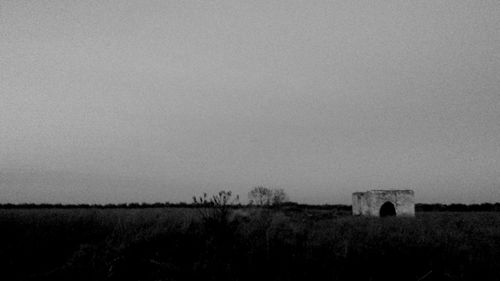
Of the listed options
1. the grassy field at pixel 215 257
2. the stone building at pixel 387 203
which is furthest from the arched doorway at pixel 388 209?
the grassy field at pixel 215 257

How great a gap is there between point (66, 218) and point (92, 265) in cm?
535

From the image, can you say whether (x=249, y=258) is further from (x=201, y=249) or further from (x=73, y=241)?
(x=73, y=241)

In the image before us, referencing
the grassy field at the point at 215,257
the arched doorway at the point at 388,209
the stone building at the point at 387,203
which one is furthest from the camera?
the arched doorway at the point at 388,209

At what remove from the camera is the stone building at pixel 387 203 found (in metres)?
31.6

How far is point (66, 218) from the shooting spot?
12.3m

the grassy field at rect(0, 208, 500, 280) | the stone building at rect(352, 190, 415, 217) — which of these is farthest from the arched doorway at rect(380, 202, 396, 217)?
the grassy field at rect(0, 208, 500, 280)

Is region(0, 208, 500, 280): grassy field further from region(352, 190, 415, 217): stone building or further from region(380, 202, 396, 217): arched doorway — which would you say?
region(380, 202, 396, 217): arched doorway

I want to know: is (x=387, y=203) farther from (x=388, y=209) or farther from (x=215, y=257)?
(x=215, y=257)

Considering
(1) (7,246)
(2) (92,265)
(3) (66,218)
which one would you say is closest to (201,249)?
(2) (92,265)

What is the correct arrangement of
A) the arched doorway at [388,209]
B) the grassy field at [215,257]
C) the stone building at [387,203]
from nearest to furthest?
the grassy field at [215,257]
the stone building at [387,203]
the arched doorway at [388,209]

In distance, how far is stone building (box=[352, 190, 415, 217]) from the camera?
31.6 meters

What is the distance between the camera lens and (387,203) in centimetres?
3297

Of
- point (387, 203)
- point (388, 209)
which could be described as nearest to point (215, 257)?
point (387, 203)

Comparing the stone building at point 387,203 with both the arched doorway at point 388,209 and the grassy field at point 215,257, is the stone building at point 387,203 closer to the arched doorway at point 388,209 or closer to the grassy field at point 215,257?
the arched doorway at point 388,209
